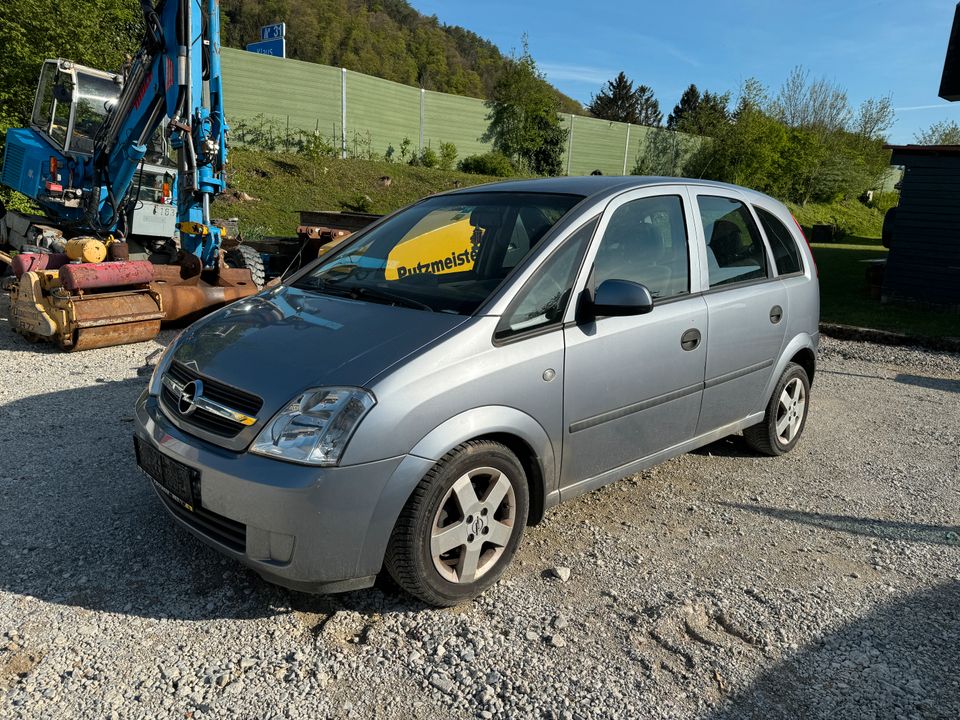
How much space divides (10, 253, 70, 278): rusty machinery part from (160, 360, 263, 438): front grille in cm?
544

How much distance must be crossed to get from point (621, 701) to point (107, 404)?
439 centimetres

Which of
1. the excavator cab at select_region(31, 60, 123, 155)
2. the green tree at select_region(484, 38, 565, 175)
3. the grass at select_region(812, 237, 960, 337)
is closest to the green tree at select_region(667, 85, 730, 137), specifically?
the green tree at select_region(484, 38, 565, 175)

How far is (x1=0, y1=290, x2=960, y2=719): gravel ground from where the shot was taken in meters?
2.50

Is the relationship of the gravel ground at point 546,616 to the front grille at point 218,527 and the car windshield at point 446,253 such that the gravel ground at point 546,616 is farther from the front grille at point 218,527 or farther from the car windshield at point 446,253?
the car windshield at point 446,253

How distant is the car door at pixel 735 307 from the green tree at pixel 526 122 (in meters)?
27.4

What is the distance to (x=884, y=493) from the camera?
444 cm

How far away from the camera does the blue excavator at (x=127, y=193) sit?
677 centimetres

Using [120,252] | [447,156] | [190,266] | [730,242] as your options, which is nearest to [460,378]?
[730,242]

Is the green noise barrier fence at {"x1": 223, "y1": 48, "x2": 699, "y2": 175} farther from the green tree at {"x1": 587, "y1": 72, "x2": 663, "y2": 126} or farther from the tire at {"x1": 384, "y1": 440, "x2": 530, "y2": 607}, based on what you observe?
the green tree at {"x1": 587, "y1": 72, "x2": 663, "y2": 126}

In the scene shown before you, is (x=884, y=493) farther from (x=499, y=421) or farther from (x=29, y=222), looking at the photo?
(x=29, y=222)

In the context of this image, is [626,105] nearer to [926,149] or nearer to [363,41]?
[363,41]

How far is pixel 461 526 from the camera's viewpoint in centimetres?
289

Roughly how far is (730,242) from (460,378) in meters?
2.33

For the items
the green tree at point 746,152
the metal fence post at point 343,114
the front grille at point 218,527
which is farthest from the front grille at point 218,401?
the green tree at point 746,152
